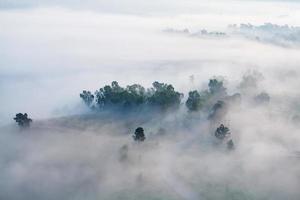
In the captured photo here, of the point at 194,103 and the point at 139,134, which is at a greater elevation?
the point at 194,103

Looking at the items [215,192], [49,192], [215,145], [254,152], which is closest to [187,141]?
[215,145]

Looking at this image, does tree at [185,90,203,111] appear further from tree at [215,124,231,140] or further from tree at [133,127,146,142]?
tree at [133,127,146,142]

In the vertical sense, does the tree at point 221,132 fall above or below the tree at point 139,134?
above

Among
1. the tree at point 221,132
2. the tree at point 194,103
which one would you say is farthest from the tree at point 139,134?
the tree at point 194,103

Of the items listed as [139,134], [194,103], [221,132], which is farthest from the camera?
[194,103]

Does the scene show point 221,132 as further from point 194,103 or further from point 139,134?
point 194,103

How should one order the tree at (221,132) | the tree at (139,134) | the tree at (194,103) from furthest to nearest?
1. the tree at (194,103)
2. the tree at (221,132)
3. the tree at (139,134)

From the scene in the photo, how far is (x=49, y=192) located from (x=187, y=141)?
61.0 meters

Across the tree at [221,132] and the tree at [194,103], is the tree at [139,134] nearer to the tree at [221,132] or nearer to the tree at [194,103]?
the tree at [221,132]

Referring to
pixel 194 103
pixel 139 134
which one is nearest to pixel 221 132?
pixel 139 134

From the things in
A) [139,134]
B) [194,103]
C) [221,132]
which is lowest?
[139,134]

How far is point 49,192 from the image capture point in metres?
136

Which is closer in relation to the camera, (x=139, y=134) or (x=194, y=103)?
(x=139, y=134)

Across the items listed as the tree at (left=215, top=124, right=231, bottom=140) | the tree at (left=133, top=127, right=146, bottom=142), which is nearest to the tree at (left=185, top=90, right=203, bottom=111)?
the tree at (left=215, top=124, right=231, bottom=140)
